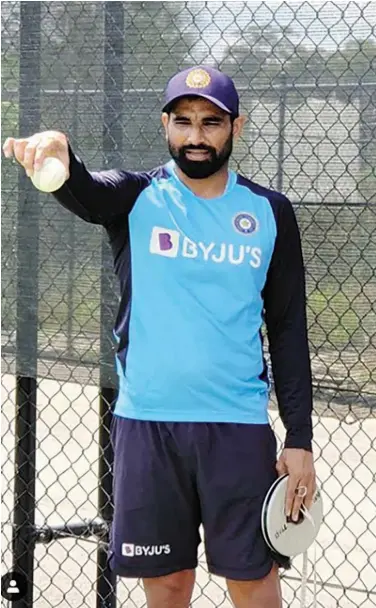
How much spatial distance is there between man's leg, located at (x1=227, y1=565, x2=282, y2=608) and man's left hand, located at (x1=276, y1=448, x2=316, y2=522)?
17cm

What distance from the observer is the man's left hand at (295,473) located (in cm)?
249

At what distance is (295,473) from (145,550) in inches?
17.2

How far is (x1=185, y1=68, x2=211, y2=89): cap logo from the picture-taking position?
8.03 feet

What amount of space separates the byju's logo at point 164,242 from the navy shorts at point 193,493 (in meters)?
0.44

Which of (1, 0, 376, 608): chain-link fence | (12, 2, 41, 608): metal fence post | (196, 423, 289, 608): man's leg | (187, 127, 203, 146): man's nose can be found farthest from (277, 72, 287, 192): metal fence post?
(196, 423, 289, 608): man's leg

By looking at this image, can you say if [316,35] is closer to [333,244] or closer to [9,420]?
[333,244]

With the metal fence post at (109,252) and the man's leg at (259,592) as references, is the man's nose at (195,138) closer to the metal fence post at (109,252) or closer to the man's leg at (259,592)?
the metal fence post at (109,252)

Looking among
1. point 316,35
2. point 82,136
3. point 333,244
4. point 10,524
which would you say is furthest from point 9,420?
point 316,35

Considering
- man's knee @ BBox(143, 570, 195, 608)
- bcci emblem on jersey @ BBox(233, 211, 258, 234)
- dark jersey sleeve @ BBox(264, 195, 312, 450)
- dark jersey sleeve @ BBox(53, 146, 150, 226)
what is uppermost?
dark jersey sleeve @ BBox(53, 146, 150, 226)

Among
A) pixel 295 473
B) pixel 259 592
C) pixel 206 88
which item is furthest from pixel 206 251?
pixel 259 592

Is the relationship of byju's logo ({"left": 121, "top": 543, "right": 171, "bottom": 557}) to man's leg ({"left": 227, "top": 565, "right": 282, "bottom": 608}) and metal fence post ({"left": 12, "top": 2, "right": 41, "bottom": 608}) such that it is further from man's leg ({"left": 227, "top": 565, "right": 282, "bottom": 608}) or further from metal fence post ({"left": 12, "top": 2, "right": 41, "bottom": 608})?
metal fence post ({"left": 12, "top": 2, "right": 41, "bottom": 608})

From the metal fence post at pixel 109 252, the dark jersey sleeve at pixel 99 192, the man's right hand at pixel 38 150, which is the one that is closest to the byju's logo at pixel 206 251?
the dark jersey sleeve at pixel 99 192

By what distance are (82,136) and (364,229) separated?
0.99 m

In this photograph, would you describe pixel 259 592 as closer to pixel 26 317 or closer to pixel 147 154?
pixel 26 317
